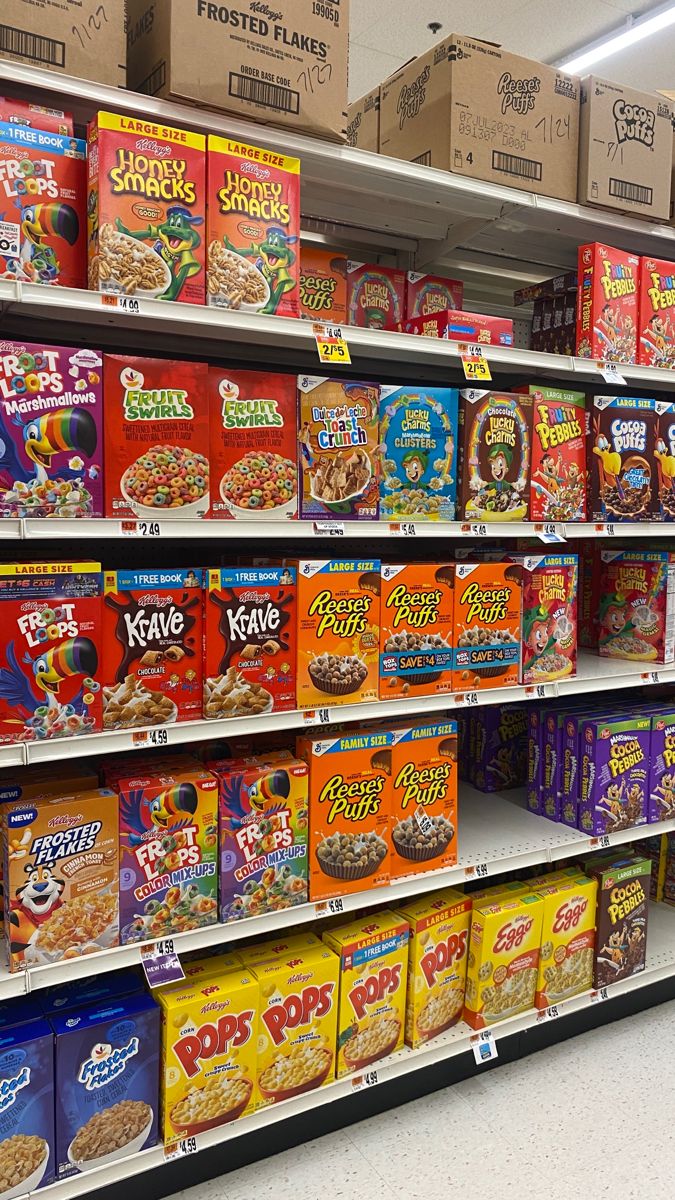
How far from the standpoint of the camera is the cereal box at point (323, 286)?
2084 millimetres

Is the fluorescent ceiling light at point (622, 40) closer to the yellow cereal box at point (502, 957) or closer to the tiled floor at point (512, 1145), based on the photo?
the yellow cereal box at point (502, 957)

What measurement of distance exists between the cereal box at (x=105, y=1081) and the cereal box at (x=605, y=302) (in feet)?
6.63

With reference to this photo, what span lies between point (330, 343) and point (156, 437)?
0.44m

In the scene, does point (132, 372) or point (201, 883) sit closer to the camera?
point (132, 372)

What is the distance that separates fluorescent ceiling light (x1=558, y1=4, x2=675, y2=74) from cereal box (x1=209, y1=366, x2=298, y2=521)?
152 inches

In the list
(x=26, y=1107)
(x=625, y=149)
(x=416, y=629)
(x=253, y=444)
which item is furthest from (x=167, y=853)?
(x=625, y=149)

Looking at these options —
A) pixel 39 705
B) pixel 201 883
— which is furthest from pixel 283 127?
pixel 201 883

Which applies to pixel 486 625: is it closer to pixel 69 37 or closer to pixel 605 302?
pixel 605 302

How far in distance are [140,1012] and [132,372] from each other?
1.34 meters

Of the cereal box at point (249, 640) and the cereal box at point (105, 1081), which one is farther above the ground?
the cereal box at point (249, 640)

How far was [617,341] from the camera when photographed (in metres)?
2.35

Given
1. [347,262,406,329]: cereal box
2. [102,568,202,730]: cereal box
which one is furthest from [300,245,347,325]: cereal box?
[102,568,202,730]: cereal box

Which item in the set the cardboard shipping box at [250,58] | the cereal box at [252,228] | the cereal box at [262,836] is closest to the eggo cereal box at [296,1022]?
the cereal box at [262,836]

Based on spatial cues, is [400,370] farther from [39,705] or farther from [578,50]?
[578,50]
